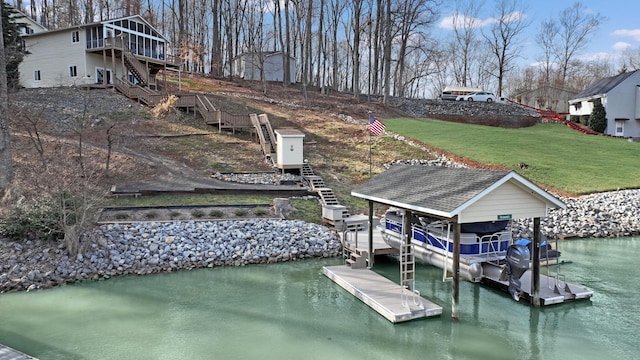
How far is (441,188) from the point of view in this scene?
1107 centimetres

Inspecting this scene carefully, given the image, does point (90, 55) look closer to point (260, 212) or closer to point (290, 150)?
point (290, 150)

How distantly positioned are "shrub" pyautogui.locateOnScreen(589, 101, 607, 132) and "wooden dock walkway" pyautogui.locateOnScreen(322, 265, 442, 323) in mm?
37501

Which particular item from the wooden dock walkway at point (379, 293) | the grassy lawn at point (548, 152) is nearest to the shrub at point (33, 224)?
the wooden dock walkway at point (379, 293)

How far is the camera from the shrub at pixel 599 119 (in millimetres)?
41438

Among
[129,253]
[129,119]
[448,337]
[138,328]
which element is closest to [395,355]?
[448,337]

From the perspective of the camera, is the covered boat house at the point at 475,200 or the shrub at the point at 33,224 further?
the shrub at the point at 33,224

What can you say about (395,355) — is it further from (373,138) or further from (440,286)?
(373,138)

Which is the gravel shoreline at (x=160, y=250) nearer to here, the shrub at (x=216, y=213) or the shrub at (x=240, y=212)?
the shrub at (x=216, y=213)

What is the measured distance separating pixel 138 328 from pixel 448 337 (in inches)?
266

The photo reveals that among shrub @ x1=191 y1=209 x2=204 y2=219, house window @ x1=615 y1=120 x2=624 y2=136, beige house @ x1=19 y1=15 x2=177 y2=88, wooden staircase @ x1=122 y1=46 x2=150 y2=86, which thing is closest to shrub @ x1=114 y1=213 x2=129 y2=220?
shrub @ x1=191 y1=209 x2=204 y2=219

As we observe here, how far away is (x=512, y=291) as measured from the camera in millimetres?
11648

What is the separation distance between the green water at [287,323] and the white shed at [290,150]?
31.6ft

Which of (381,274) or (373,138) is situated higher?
(373,138)

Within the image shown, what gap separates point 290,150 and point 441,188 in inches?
488
